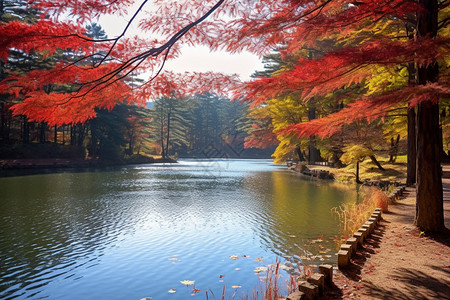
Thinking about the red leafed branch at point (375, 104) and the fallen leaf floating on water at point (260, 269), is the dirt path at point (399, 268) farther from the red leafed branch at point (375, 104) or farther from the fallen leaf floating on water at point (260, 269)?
the red leafed branch at point (375, 104)

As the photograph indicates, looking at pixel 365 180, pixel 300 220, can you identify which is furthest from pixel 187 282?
pixel 365 180

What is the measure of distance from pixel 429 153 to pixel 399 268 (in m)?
2.85

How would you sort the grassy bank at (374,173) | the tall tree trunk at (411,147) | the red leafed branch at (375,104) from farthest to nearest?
the grassy bank at (374,173), the tall tree trunk at (411,147), the red leafed branch at (375,104)

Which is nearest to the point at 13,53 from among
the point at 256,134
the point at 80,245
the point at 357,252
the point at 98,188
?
the point at 98,188

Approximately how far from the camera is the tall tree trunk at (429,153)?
21.9ft

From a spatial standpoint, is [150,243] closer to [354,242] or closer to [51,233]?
[51,233]

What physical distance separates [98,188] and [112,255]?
1288 cm

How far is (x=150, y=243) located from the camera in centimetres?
849

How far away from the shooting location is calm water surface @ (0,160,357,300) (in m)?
5.94

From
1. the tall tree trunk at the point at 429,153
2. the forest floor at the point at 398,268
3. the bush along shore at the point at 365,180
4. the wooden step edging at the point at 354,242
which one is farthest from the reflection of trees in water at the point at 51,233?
the bush along shore at the point at 365,180

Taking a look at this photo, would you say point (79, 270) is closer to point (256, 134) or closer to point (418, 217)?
point (418, 217)

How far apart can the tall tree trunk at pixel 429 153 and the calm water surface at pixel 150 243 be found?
223cm

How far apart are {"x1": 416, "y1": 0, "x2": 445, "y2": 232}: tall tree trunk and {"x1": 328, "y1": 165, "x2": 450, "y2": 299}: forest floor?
445mm

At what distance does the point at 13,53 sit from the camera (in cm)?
3184
